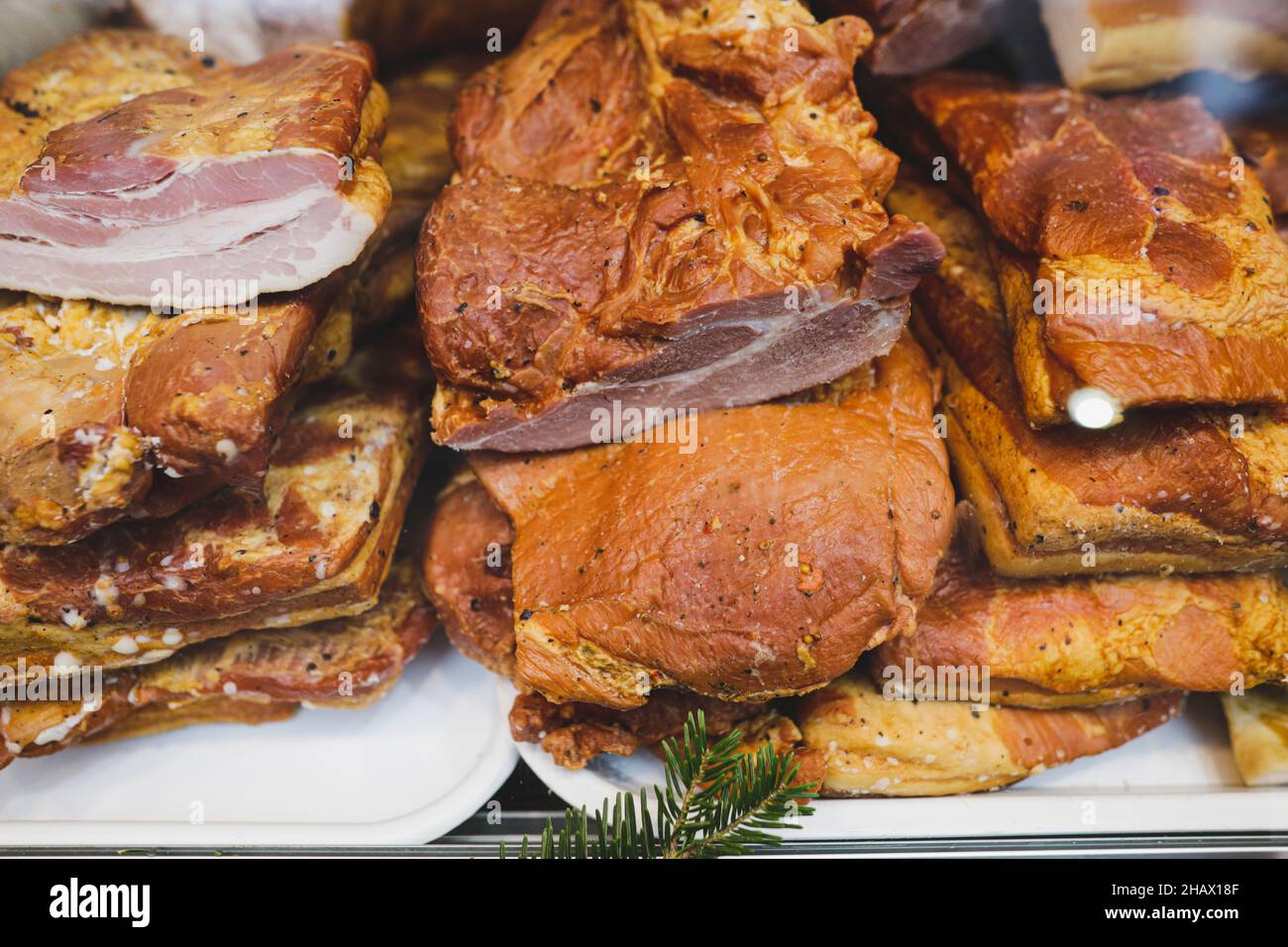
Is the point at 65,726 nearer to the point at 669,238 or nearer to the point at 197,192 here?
the point at 197,192

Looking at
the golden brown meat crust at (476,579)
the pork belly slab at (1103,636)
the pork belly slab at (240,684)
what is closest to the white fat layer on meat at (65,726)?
the pork belly slab at (240,684)

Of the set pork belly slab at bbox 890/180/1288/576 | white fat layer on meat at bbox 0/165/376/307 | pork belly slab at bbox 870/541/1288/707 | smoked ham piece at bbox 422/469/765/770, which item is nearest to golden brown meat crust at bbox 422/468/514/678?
smoked ham piece at bbox 422/469/765/770

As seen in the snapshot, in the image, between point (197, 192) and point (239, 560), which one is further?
point (239, 560)

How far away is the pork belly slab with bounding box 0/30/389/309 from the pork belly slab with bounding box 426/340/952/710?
880 mm

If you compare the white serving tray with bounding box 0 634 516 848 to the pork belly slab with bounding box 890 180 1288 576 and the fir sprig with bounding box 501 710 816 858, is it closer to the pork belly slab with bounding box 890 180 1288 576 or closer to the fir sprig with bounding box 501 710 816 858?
the fir sprig with bounding box 501 710 816 858

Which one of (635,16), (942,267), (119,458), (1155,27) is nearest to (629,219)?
(635,16)

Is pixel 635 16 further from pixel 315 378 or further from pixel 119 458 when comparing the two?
pixel 119 458

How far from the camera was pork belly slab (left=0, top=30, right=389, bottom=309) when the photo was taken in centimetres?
200

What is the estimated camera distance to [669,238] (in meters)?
2.05

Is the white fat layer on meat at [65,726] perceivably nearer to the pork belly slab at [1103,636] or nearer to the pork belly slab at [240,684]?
the pork belly slab at [240,684]

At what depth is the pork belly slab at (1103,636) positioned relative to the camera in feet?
7.41

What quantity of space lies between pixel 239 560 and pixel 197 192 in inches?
36.1

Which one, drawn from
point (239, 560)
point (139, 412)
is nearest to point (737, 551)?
point (239, 560)
